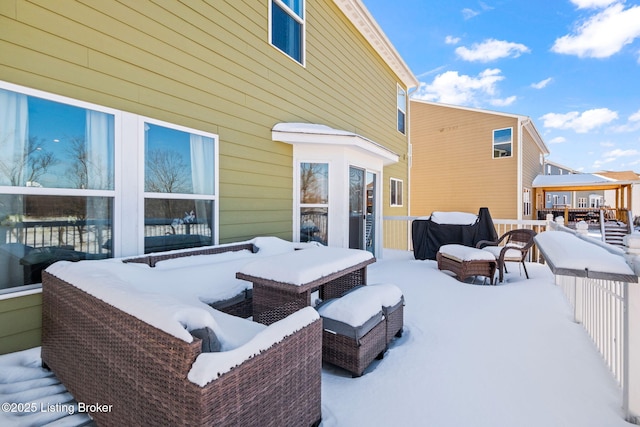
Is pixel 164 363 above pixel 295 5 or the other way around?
the other way around

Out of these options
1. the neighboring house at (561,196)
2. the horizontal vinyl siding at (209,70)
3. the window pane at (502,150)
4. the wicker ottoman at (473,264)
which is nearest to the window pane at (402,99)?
the horizontal vinyl siding at (209,70)

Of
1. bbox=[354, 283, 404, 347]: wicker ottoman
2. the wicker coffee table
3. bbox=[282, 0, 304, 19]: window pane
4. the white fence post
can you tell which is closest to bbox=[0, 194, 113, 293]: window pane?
the wicker coffee table

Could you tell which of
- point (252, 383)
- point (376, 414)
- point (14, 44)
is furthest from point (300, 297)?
point (14, 44)

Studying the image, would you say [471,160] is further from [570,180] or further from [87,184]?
[87,184]

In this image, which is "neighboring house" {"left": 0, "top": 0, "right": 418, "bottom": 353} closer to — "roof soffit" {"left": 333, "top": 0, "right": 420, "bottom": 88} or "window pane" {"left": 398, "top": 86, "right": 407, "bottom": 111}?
"roof soffit" {"left": 333, "top": 0, "right": 420, "bottom": 88}

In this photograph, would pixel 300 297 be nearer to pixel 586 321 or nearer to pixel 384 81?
pixel 586 321

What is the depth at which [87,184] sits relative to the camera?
250cm

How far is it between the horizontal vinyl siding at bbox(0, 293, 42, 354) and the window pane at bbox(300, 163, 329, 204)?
135 inches

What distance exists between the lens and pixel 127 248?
2.75m

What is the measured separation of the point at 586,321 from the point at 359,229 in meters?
3.70

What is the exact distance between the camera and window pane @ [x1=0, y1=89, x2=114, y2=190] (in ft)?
6.88

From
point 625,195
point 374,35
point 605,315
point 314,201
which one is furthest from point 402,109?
point 625,195

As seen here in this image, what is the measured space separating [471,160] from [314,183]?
392 inches

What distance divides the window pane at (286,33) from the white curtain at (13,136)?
10.9 feet
